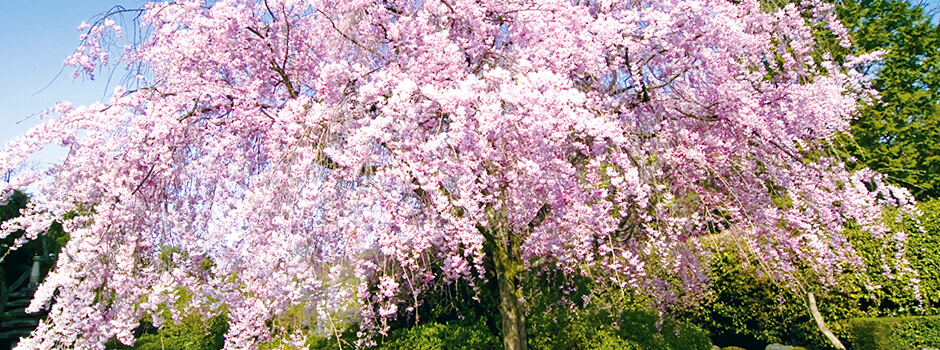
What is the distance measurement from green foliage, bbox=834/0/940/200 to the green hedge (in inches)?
212

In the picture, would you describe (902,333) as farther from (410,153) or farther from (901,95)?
(410,153)

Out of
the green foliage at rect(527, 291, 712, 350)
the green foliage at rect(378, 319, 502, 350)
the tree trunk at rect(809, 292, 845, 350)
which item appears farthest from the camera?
the tree trunk at rect(809, 292, 845, 350)

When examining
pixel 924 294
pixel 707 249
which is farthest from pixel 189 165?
pixel 924 294

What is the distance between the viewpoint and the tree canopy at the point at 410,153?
4.25 metres

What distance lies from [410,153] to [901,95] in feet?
52.0

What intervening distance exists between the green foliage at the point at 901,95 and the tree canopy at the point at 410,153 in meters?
10.4

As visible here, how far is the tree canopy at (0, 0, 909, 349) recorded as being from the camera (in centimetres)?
425

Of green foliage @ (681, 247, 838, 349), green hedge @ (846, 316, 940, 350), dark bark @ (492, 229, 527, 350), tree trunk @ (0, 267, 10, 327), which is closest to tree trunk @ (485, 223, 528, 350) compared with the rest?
dark bark @ (492, 229, 527, 350)

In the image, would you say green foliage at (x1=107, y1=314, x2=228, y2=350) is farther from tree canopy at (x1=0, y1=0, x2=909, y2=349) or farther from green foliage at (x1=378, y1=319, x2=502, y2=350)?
tree canopy at (x1=0, y1=0, x2=909, y2=349)

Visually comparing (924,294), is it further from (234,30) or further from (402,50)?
(234,30)

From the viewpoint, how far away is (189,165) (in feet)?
18.0

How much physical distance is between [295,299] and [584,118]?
8.36 feet

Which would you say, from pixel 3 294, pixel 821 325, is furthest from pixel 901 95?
pixel 3 294

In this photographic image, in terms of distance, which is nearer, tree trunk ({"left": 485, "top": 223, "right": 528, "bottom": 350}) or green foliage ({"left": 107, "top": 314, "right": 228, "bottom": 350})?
tree trunk ({"left": 485, "top": 223, "right": 528, "bottom": 350})
